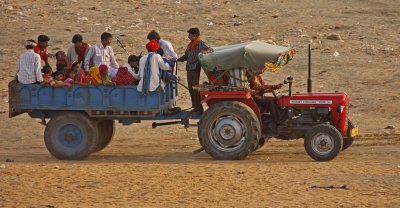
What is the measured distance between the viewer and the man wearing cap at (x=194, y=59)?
741 inches

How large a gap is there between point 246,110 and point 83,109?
107 inches

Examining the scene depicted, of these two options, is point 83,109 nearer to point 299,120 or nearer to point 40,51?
point 40,51

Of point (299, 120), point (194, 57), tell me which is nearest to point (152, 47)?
point (194, 57)

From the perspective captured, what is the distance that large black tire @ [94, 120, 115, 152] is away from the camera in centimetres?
1977

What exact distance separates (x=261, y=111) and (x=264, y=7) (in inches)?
604

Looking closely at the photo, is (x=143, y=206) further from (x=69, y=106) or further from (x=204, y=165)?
(x=69, y=106)

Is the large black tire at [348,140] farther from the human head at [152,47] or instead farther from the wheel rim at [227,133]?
the human head at [152,47]

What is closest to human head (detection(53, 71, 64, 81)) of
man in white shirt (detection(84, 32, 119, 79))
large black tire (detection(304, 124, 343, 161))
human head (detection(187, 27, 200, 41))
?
man in white shirt (detection(84, 32, 119, 79))

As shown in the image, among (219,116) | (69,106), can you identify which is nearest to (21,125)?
(69,106)

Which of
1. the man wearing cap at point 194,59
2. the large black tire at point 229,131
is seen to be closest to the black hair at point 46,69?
the man wearing cap at point 194,59

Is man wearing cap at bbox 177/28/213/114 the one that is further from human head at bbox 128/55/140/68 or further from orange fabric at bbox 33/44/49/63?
orange fabric at bbox 33/44/49/63

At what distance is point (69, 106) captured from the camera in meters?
19.1

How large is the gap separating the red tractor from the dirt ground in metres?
0.42

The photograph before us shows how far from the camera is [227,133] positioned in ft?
60.6
